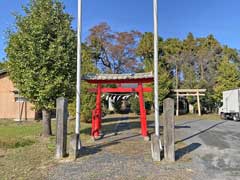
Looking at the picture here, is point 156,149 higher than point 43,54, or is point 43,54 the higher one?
point 43,54

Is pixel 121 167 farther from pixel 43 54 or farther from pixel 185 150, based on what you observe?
pixel 43 54

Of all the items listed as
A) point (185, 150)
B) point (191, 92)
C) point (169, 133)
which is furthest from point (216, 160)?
point (191, 92)

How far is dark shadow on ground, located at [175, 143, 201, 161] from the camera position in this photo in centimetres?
679

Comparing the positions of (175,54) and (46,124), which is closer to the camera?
(46,124)

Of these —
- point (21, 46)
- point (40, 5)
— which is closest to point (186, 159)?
point (21, 46)

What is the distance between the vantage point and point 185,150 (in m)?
7.56

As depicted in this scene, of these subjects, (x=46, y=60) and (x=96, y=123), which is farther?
(x=96, y=123)

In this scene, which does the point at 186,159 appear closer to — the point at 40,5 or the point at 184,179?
the point at 184,179

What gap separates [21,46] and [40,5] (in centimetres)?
189

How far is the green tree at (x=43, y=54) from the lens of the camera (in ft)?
30.4

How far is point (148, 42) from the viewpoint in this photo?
1318 inches

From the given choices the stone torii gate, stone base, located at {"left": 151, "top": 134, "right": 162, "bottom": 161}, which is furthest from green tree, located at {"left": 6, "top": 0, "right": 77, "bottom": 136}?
the stone torii gate

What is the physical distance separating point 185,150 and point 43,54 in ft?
20.4

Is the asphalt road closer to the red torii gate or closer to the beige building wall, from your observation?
the red torii gate
